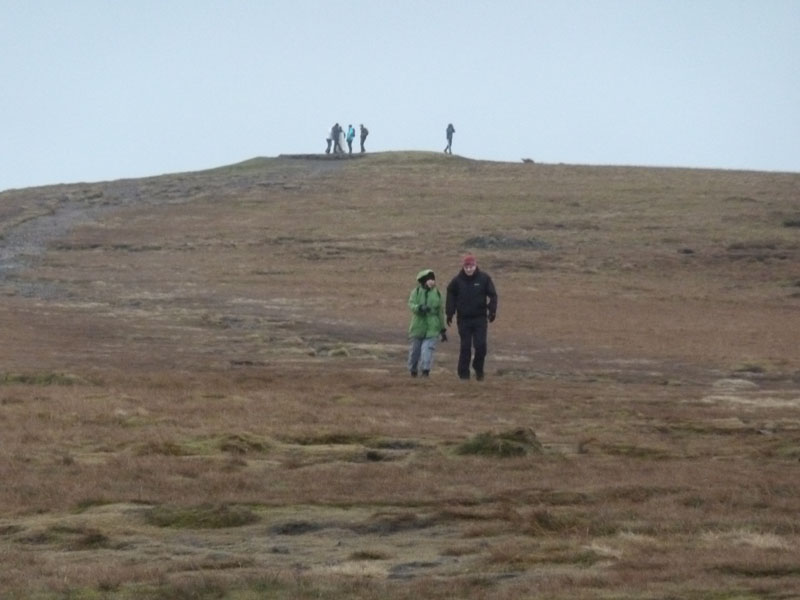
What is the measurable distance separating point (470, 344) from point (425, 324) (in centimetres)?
93

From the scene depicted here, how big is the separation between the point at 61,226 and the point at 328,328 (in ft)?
113

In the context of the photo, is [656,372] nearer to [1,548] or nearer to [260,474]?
[260,474]

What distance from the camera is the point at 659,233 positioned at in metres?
62.2

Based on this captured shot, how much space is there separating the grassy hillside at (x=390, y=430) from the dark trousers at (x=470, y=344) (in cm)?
30

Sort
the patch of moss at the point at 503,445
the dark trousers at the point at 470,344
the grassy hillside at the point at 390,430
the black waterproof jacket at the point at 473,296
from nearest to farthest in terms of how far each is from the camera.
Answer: the grassy hillside at the point at 390,430, the patch of moss at the point at 503,445, the dark trousers at the point at 470,344, the black waterproof jacket at the point at 473,296

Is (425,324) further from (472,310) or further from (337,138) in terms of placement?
(337,138)

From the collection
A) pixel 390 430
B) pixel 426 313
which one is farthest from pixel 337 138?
pixel 390 430

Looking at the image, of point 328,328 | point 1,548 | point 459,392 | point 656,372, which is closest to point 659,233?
point 328,328

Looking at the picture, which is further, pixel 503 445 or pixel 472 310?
pixel 472 310

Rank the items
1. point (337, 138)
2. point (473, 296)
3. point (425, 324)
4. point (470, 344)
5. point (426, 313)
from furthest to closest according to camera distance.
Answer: point (337, 138)
point (426, 313)
point (425, 324)
point (473, 296)
point (470, 344)

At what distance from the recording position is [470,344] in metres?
24.4

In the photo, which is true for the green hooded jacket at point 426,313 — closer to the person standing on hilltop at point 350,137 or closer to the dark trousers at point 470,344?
the dark trousers at point 470,344

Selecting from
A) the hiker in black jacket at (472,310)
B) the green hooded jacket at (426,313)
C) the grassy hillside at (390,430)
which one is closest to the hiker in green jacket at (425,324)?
the green hooded jacket at (426,313)

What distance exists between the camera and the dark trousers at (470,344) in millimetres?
24297
